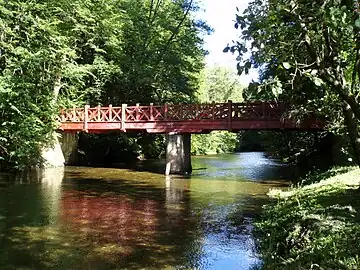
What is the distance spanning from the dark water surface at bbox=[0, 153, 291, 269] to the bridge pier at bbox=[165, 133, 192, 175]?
162 inches

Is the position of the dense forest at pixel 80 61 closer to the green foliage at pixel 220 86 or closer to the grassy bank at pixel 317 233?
the grassy bank at pixel 317 233

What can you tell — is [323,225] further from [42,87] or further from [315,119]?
[42,87]

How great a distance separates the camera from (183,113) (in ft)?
62.6

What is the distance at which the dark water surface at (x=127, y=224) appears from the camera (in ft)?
20.7

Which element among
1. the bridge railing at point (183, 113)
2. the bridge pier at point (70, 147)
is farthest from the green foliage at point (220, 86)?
the bridge railing at point (183, 113)

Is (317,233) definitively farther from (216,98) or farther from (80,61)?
(216,98)

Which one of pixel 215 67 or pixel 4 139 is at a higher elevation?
pixel 215 67

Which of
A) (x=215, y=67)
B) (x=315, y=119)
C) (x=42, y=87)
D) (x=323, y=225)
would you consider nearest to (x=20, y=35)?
(x=42, y=87)

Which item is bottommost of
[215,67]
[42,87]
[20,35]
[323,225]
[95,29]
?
[323,225]

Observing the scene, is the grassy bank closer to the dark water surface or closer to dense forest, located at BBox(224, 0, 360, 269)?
dense forest, located at BBox(224, 0, 360, 269)

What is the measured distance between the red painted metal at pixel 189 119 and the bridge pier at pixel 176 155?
3.32ft

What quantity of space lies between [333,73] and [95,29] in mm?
20724

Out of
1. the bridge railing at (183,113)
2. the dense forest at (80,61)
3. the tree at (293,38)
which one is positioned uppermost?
the dense forest at (80,61)

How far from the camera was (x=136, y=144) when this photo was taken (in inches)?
1199
